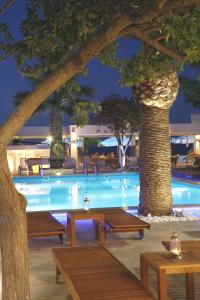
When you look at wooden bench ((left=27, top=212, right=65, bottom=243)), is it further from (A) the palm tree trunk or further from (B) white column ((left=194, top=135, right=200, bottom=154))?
(B) white column ((left=194, top=135, right=200, bottom=154))

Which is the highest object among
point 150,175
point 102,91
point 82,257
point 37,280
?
point 102,91

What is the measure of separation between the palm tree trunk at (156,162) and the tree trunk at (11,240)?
6.80m

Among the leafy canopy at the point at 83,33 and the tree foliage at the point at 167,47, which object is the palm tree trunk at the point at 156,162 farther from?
the leafy canopy at the point at 83,33

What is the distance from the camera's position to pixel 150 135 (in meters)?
10.6

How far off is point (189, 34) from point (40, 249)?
4.18 metres

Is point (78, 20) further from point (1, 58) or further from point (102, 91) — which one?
point (102, 91)

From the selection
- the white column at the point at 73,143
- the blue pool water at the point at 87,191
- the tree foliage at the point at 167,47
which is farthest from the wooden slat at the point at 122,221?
the white column at the point at 73,143

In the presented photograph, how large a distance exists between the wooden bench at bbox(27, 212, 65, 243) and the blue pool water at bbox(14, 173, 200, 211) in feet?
17.9

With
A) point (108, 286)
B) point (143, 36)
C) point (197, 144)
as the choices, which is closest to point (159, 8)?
point (143, 36)

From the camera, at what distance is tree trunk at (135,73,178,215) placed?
1056 centimetres

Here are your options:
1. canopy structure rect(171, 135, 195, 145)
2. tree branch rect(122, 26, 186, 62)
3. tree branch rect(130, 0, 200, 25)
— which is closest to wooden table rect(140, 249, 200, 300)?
tree branch rect(122, 26, 186, 62)

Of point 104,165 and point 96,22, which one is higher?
point 96,22

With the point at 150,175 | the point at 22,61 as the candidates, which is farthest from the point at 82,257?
the point at 150,175

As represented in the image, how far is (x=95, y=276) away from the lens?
4.71m
